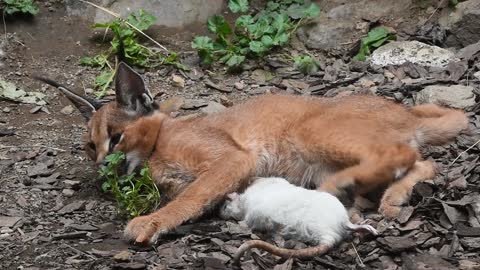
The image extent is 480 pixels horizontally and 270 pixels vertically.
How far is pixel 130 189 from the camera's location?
19.3 feet

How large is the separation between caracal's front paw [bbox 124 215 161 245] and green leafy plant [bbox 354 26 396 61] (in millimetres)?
3564

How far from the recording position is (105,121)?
622 centimetres

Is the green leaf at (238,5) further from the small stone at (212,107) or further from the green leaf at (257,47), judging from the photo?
the small stone at (212,107)

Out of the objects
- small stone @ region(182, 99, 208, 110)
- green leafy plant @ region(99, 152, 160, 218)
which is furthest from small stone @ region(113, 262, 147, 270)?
small stone @ region(182, 99, 208, 110)

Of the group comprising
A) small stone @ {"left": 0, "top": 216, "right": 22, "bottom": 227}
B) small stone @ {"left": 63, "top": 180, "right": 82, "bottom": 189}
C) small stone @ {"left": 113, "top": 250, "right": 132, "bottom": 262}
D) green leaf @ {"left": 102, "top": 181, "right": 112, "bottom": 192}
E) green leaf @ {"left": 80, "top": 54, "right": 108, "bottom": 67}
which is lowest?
small stone @ {"left": 63, "top": 180, "right": 82, "bottom": 189}

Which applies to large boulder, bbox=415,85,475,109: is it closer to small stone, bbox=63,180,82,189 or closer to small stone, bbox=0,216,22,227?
small stone, bbox=63,180,82,189

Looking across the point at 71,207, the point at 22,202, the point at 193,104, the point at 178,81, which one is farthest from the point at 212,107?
the point at 22,202

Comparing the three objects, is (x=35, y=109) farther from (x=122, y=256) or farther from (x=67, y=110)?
(x=122, y=256)

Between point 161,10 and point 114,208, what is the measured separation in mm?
3602

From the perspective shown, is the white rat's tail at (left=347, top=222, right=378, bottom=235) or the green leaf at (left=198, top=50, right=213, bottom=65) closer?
the white rat's tail at (left=347, top=222, right=378, bottom=235)

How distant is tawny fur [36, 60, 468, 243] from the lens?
5.58m

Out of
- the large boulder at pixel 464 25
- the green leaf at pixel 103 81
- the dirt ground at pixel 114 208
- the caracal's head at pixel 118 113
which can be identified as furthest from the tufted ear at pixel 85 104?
the large boulder at pixel 464 25

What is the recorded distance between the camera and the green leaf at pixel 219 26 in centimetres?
829

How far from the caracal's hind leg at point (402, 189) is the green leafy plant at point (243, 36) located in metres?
2.86
